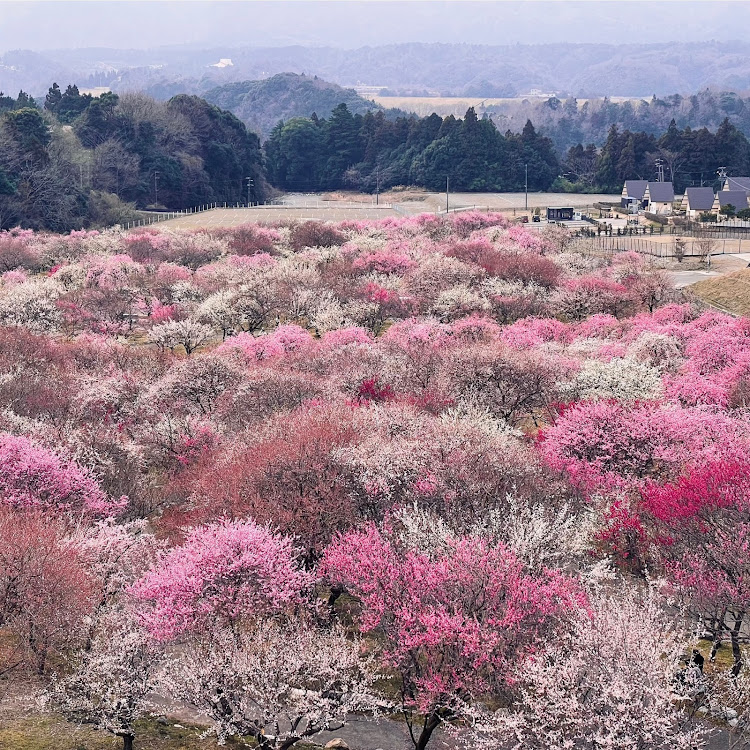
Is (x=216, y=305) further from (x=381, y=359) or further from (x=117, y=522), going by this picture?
(x=117, y=522)

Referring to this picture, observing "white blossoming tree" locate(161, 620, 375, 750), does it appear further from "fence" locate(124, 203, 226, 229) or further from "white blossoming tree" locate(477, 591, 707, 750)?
"fence" locate(124, 203, 226, 229)

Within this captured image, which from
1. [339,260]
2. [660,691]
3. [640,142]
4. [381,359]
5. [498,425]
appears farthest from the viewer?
[640,142]

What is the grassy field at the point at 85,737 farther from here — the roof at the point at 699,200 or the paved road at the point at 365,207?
the roof at the point at 699,200

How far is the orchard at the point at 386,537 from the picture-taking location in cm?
1691

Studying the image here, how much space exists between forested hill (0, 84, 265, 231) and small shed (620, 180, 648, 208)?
176 feet

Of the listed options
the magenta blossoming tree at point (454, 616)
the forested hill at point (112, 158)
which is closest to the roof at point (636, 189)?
the forested hill at point (112, 158)

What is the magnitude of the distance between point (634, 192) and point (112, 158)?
6562 cm

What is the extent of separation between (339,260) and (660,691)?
49.9 metres

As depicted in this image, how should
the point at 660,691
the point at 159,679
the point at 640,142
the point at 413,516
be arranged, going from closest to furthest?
the point at 660,691
the point at 159,679
the point at 413,516
the point at 640,142

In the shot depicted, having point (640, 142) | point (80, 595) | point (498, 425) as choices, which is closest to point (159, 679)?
point (80, 595)

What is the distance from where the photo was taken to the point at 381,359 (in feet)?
124

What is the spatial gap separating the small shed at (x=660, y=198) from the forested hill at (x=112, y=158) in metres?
56.8

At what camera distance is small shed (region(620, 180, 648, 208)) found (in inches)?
4739

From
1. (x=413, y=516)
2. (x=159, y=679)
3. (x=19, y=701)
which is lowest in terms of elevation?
(x=19, y=701)
